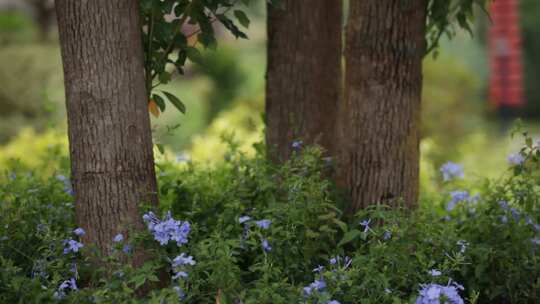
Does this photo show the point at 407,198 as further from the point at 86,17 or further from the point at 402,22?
the point at 86,17

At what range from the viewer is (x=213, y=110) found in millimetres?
11281

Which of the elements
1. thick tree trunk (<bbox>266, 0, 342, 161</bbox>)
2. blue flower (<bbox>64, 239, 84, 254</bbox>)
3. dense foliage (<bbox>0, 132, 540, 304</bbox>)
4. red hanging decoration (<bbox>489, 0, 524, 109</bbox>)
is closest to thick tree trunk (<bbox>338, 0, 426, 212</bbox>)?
dense foliage (<bbox>0, 132, 540, 304</bbox>)

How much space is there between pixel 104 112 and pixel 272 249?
0.67 metres

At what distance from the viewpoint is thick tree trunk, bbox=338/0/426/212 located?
274 centimetres

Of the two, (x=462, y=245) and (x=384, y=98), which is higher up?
(x=384, y=98)

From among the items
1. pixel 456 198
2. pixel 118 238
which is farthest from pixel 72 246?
pixel 456 198

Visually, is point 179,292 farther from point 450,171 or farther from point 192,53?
point 450,171

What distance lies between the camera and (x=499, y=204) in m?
2.74

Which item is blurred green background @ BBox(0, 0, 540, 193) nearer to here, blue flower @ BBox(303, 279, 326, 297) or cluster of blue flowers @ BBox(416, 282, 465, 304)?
blue flower @ BBox(303, 279, 326, 297)

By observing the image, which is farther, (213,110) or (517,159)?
(213,110)

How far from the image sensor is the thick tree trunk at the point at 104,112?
7.63 ft

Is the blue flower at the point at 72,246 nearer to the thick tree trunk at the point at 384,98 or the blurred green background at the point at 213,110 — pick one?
the blurred green background at the point at 213,110

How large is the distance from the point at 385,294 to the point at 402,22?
1.09 meters

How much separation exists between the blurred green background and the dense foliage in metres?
0.42
